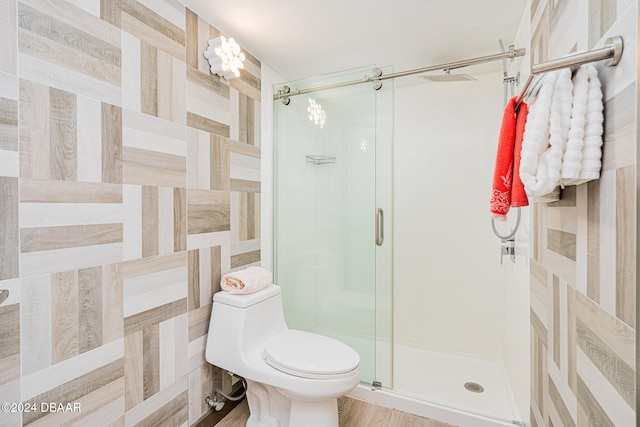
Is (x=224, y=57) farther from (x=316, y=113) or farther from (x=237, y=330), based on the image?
(x=237, y=330)

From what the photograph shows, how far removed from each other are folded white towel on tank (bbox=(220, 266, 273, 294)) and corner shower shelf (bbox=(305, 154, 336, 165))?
0.86 metres

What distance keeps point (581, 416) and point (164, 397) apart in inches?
64.8

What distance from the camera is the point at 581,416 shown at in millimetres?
878

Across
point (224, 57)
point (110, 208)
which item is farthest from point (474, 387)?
point (224, 57)

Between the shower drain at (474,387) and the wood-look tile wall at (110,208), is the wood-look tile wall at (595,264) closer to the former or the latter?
the shower drain at (474,387)

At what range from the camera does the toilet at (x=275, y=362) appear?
146cm

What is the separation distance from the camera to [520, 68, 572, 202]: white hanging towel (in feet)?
2.65

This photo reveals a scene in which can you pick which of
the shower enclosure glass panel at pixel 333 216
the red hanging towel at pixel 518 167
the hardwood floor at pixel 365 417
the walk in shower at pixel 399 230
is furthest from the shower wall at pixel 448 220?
the red hanging towel at pixel 518 167

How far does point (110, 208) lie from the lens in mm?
1272

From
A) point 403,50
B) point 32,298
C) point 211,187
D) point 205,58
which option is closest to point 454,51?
point 403,50

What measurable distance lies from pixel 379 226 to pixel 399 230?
789 millimetres

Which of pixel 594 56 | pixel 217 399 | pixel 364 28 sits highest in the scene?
pixel 364 28

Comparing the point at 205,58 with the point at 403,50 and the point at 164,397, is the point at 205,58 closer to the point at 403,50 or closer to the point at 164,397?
the point at 403,50

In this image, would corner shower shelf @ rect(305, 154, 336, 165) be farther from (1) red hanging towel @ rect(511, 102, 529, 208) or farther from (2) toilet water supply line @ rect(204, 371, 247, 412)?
(2) toilet water supply line @ rect(204, 371, 247, 412)
